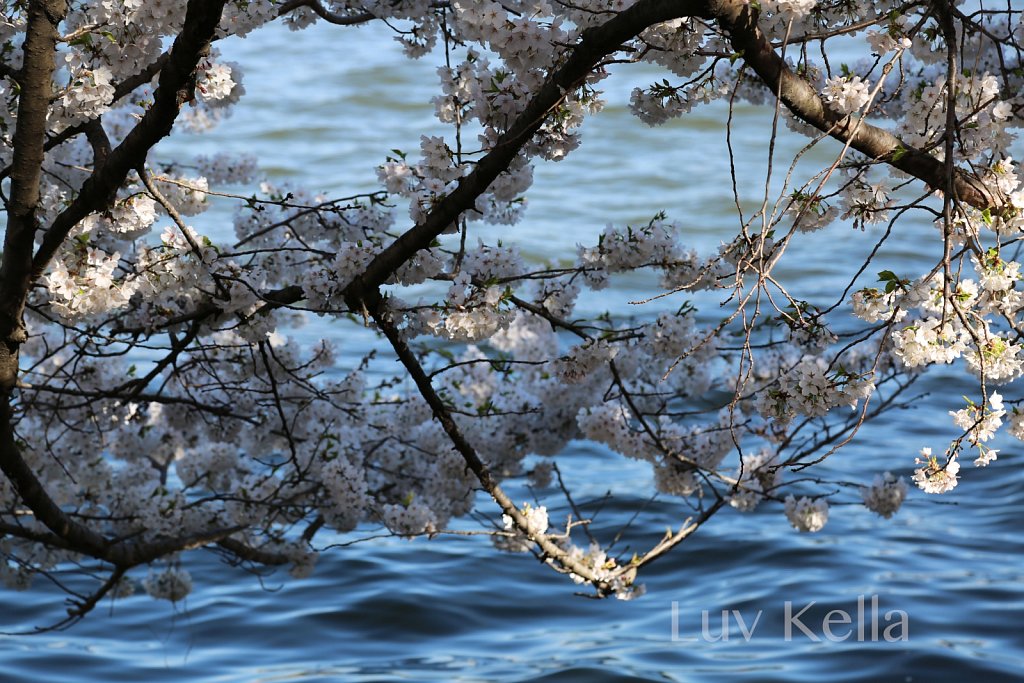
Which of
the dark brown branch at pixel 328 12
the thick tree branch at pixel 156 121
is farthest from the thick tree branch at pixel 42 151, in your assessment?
the dark brown branch at pixel 328 12

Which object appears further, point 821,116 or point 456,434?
point 456,434

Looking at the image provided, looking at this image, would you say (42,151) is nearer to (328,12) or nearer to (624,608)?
(328,12)

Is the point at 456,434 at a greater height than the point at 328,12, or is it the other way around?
the point at 328,12

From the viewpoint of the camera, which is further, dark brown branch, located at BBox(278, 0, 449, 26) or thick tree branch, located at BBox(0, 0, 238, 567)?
dark brown branch, located at BBox(278, 0, 449, 26)

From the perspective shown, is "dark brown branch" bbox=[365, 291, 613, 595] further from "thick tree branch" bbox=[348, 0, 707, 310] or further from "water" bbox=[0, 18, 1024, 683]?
"water" bbox=[0, 18, 1024, 683]

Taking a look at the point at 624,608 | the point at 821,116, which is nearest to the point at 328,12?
the point at 821,116

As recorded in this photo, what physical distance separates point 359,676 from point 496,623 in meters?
1.02

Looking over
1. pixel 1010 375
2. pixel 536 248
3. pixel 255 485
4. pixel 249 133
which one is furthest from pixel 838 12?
pixel 249 133

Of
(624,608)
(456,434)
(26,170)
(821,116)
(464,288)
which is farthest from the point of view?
(624,608)

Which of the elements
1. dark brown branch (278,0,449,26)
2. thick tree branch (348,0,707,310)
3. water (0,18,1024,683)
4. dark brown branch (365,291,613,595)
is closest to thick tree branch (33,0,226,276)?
thick tree branch (348,0,707,310)

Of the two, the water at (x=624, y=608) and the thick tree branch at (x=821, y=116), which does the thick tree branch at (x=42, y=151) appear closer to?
the thick tree branch at (x=821, y=116)

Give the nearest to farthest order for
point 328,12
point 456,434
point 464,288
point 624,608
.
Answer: point 464,288 → point 456,434 → point 328,12 → point 624,608

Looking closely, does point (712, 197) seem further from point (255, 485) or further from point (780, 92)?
point (780, 92)

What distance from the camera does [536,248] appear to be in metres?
12.7
